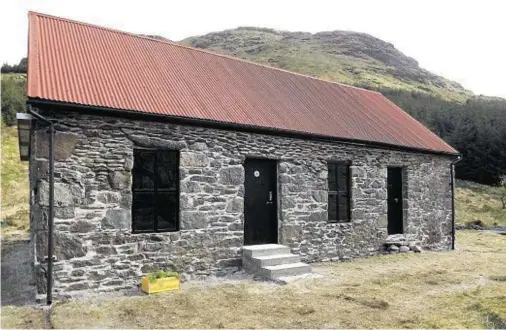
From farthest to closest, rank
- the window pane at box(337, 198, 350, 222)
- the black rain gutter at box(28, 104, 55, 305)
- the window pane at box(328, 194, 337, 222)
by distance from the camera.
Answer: the window pane at box(337, 198, 350, 222) → the window pane at box(328, 194, 337, 222) → the black rain gutter at box(28, 104, 55, 305)

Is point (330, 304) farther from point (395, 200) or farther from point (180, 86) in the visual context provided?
point (395, 200)

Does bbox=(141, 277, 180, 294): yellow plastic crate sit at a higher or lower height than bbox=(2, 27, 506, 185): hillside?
lower

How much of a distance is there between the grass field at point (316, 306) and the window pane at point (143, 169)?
2.17 meters

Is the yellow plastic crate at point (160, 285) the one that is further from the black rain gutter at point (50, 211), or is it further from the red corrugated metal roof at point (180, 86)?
the red corrugated metal roof at point (180, 86)

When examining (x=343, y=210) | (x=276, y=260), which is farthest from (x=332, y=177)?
(x=276, y=260)

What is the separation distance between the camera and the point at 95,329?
19.3 feet

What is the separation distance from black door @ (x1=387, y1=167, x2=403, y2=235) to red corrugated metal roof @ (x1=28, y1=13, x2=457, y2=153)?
1.04m

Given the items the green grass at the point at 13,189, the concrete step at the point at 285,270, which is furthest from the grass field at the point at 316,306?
the green grass at the point at 13,189

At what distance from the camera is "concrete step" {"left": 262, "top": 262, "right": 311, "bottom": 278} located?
8.88 m

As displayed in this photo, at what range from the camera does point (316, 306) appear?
7000 mm

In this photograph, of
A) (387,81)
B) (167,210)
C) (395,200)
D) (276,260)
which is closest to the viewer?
(167,210)

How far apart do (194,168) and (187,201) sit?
0.70 m

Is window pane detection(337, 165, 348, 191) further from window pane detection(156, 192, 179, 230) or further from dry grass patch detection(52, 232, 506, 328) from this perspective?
window pane detection(156, 192, 179, 230)

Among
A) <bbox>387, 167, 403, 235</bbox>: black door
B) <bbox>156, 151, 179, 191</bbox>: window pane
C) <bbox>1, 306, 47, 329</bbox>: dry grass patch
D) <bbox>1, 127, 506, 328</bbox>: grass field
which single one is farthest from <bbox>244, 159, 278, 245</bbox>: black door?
<bbox>387, 167, 403, 235</bbox>: black door
